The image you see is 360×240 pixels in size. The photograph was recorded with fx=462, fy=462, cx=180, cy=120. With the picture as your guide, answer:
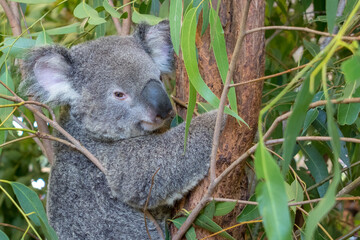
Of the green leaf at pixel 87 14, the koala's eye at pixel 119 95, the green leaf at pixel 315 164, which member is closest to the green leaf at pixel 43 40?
the green leaf at pixel 87 14

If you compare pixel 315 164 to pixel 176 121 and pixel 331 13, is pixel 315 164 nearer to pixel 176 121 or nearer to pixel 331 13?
pixel 176 121

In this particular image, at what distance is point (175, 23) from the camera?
1705 millimetres

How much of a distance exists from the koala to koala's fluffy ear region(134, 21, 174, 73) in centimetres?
A: 11

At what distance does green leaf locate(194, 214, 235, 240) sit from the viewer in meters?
1.75

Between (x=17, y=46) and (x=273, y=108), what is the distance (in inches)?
52.2

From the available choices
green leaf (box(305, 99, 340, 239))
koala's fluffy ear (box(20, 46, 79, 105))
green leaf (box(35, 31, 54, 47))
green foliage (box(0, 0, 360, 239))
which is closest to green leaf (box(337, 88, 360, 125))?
green foliage (box(0, 0, 360, 239))

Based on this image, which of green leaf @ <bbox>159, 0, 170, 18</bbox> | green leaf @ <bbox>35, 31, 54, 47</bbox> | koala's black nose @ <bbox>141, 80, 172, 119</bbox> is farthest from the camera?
green leaf @ <bbox>159, 0, 170, 18</bbox>

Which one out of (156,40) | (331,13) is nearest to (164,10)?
(156,40)

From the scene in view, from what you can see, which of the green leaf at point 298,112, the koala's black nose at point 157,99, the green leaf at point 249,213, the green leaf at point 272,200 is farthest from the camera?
the koala's black nose at point 157,99

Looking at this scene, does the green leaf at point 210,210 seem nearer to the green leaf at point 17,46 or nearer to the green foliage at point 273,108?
the green foliage at point 273,108

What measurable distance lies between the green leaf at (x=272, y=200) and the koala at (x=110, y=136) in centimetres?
109

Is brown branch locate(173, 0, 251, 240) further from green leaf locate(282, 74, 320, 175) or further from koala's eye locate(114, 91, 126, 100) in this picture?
koala's eye locate(114, 91, 126, 100)

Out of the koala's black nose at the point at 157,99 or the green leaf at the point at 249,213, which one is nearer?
the green leaf at the point at 249,213

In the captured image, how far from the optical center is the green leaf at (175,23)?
169 centimetres
